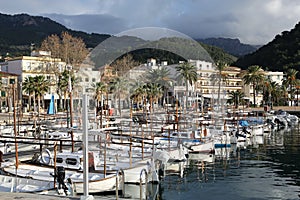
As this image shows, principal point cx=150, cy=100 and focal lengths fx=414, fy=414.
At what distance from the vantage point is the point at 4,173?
20484 mm

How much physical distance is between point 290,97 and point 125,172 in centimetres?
9834

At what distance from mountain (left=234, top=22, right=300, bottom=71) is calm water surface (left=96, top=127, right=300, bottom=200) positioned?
98.7 metres

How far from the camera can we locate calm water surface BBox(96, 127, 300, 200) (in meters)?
21.0

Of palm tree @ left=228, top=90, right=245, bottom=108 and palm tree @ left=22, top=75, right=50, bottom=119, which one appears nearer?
palm tree @ left=22, top=75, right=50, bottom=119

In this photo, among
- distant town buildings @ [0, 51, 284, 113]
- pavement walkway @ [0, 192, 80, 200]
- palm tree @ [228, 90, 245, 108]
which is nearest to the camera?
pavement walkway @ [0, 192, 80, 200]

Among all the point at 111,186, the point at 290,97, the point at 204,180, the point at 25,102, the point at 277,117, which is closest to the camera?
the point at 111,186

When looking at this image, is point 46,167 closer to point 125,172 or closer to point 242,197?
point 125,172

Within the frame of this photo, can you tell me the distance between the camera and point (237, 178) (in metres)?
25.0

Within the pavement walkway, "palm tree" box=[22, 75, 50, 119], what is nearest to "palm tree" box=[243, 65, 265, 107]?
"palm tree" box=[22, 75, 50, 119]

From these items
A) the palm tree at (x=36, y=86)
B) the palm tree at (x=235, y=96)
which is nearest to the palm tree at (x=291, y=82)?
the palm tree at (x=235, y=96)

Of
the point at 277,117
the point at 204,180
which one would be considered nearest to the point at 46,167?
the point at 204,180

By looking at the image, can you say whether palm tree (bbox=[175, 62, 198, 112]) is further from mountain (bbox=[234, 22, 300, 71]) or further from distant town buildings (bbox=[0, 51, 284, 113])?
mountain (bbox=[234, 22, 300, 71])

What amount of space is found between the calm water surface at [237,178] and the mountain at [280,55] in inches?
3886

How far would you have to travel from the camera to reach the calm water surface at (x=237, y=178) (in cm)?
2097
